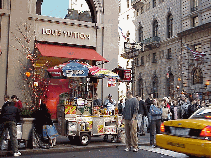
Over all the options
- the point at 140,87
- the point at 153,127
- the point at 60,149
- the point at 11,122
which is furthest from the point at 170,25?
the point at 11,122

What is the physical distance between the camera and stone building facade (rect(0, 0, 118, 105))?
1526cm

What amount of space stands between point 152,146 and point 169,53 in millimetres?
35058

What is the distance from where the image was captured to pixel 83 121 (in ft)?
39.3

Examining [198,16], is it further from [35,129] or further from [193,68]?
[35,129]

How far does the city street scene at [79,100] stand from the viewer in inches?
380

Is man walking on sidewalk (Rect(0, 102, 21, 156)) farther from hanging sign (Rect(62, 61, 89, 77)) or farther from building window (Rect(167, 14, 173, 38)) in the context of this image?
building window (Rect(167, 14, 173, 38))

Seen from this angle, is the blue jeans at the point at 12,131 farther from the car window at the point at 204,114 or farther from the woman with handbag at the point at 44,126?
the car window at the point at 204,114

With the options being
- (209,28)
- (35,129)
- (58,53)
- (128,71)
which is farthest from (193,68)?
(35,129)

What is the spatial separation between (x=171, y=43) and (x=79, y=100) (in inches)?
1350

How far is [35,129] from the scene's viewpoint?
35.8 ft

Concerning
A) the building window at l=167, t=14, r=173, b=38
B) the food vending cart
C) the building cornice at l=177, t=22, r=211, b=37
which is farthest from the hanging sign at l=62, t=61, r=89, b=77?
the building window at l=167, t=14, r=173, b=38

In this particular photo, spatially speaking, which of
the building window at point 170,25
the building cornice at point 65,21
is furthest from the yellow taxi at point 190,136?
the building window at point 170,25

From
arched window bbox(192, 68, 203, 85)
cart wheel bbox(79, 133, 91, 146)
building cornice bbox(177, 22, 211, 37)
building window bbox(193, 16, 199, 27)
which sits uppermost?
building window bbox(193, 16, 199, 27)

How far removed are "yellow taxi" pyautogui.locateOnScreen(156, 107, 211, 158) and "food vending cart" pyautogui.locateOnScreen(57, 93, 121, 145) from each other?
4.40 metres
